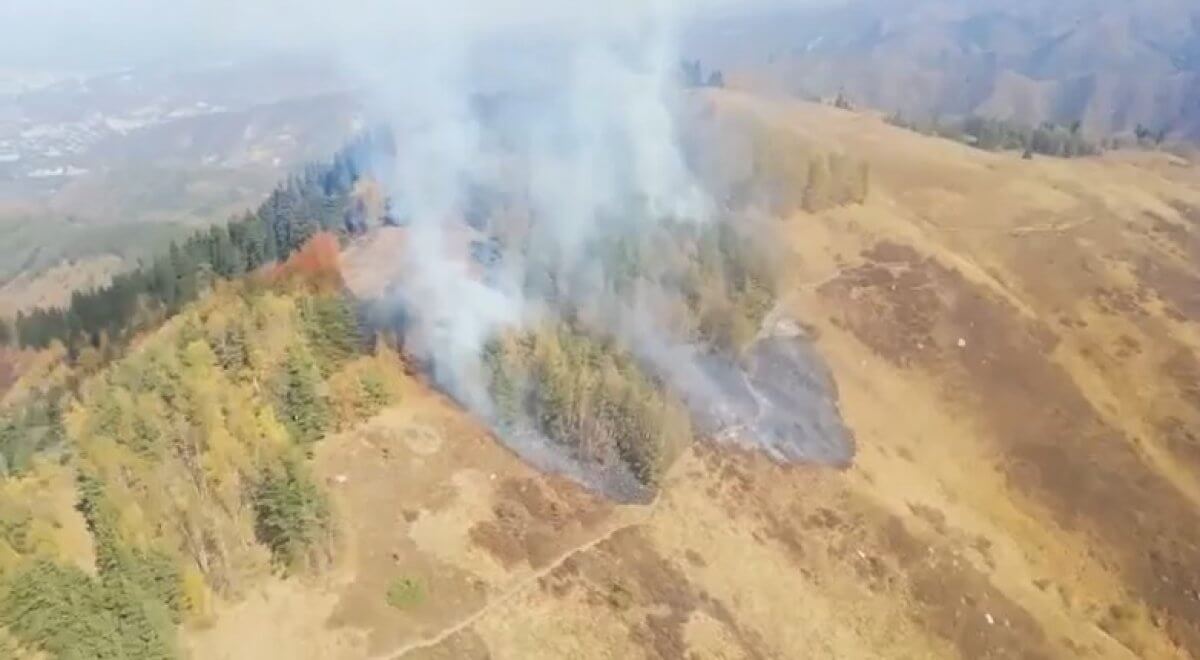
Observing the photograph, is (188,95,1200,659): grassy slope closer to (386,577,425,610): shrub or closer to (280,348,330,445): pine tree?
(386,577,425,610): shrub

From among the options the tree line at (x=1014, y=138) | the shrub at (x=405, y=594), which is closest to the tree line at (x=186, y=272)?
the shrub at (x=405, y=594)

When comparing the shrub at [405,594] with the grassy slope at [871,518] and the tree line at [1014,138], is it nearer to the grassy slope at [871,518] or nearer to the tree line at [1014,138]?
the grassy slope at [871,518]

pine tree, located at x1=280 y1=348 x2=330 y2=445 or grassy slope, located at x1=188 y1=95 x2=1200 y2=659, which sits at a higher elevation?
pine tree, located at x1=280 y1=348 x2=330 y2=445

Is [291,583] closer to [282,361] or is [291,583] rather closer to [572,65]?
[282,361]

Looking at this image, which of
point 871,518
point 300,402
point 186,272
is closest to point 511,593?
point 300,402

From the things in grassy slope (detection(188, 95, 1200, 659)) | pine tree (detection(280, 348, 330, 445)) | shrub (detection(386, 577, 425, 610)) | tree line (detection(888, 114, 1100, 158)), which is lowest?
tree line (detection(888, 114, 1100, 158))

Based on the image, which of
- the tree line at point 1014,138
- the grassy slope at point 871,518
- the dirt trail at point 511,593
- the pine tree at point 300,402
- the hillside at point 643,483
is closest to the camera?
the dirt trail at point 511,593

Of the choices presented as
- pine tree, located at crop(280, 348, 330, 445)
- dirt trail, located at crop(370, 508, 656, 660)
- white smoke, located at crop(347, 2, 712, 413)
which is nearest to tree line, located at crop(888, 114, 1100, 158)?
white smoke, located at crop(347, 2, 712, 413)
